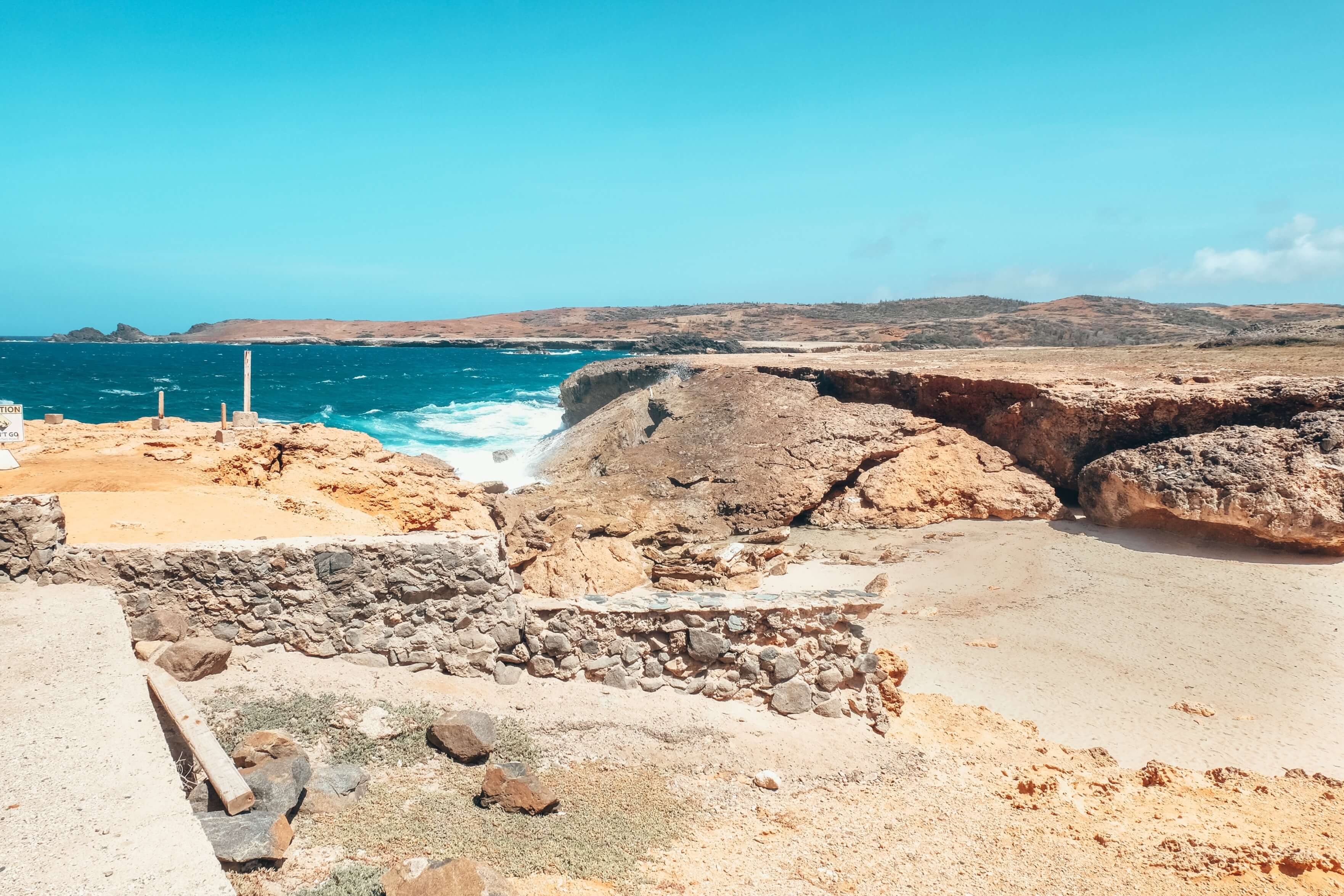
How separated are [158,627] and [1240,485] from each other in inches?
553

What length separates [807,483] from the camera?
16719 mm

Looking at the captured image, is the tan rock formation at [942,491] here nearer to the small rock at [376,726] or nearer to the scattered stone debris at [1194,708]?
the scattered stone debris at [1194,708]

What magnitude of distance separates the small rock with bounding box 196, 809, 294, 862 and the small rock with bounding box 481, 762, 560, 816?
1.14 meters

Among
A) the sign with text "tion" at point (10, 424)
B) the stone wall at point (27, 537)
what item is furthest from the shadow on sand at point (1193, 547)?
the sign with text "tion" at point (10, 424)

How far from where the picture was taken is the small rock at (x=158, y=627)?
226 inches

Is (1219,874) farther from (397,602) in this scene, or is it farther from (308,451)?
(308,451)

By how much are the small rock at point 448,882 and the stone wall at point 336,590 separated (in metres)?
2.37

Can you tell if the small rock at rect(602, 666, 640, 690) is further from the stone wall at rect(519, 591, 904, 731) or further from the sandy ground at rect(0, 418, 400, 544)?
the sandy ground at rect(0, 418, 400, 544)

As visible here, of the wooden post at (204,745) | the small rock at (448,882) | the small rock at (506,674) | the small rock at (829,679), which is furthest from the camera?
the small rock at (829,679)

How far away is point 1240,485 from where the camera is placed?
1290 centimetres

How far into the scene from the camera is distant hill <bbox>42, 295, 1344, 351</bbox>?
180 feet

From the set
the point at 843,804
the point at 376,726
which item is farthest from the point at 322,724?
the point at 843,804

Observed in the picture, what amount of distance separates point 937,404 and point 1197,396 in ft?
15.5

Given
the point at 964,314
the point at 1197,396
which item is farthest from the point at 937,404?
the point at 964,314
